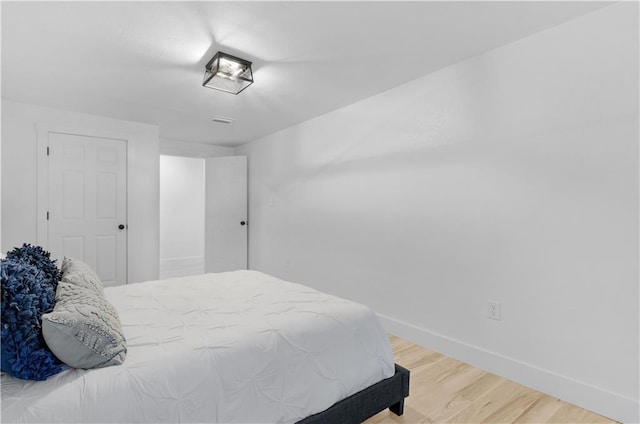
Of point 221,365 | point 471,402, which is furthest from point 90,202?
point 471,402

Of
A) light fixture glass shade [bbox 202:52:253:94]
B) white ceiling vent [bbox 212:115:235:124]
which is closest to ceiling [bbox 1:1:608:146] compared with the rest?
light fixture glass shade [bbox 202:52:253:94]

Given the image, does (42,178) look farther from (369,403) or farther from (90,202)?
(369,403)

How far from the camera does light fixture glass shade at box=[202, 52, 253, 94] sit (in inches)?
88.8

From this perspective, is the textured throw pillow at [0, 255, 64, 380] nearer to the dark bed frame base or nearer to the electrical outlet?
the dark bed frame base

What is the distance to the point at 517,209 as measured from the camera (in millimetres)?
2129

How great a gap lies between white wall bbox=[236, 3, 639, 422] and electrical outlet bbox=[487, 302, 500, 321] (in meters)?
0.05

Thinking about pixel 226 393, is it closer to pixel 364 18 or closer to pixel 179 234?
pixel 364 18

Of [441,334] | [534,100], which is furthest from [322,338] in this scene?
[534,100]

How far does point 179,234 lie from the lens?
6453 millimetres

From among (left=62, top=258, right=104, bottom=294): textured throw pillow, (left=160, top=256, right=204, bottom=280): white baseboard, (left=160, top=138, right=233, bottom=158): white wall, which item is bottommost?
(left=160, top=256, right=204, bottom=280): white baseboard

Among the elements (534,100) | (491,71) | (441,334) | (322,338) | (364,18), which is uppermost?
(364,18)

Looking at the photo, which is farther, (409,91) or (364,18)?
(409,91)

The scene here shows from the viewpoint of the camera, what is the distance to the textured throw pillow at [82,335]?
109 centimetres

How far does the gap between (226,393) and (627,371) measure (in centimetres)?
204
